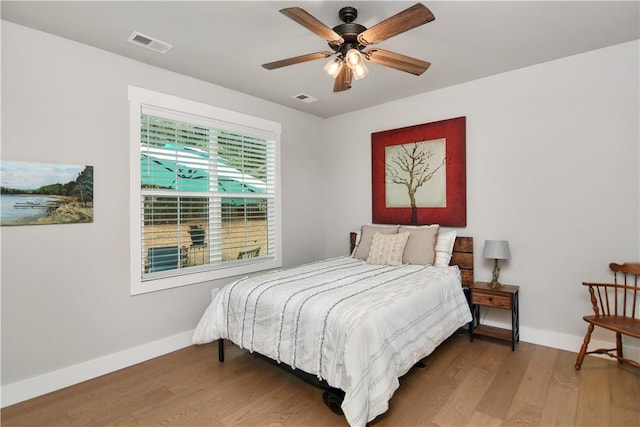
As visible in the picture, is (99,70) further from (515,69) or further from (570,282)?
(570,282)

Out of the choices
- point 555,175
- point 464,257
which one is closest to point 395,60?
point 555,175

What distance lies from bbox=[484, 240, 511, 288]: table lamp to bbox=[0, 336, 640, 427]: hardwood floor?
661mm

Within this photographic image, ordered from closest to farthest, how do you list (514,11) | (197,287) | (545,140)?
(514,11) → (545,140) → (197,287)

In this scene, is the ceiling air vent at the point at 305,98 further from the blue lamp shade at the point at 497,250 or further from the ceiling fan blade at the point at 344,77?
the blue lamp shade at the point at 497,250

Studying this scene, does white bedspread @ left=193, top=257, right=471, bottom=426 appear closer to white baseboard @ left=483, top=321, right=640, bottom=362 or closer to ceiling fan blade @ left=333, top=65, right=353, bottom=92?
white baseboard @ left=483, top=321, right=640, bottom=362

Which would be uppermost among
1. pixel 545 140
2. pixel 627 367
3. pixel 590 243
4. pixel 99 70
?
pixel 99 70

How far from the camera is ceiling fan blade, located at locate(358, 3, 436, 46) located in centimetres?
168

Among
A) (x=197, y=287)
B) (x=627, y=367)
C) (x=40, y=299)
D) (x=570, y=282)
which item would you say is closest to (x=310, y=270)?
(x=197, y=287)

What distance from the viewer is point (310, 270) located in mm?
3141

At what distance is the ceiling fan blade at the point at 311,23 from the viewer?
66.4 inches

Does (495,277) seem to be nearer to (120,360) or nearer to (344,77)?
(344,77)

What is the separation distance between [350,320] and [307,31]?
6.77ft

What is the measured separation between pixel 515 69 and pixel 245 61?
2.58 meters

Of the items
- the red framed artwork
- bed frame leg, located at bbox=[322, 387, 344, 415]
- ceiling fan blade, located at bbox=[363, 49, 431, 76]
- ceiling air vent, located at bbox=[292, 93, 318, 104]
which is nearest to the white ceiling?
ceiling fan blade, located at bbox=[363, 49, 431, 76]
